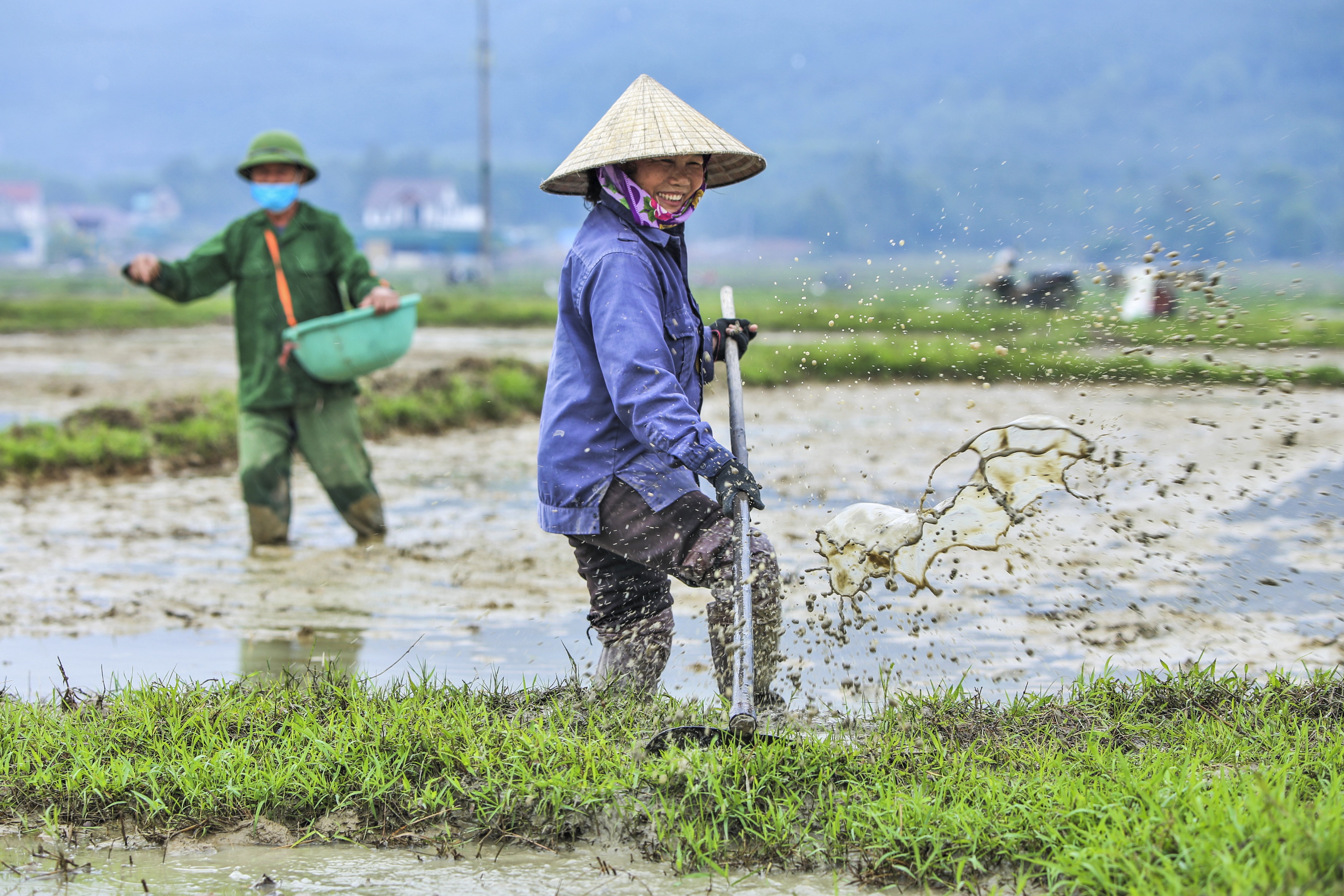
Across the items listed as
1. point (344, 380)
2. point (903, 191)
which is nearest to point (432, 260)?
point (903, 191)

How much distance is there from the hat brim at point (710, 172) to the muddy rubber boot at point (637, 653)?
1299mm

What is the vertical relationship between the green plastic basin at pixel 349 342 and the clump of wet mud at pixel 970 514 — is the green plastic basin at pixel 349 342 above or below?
above

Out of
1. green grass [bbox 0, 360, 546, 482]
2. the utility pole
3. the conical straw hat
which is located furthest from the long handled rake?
the utility pole

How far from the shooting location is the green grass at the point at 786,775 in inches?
102

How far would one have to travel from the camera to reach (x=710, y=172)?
3875mm

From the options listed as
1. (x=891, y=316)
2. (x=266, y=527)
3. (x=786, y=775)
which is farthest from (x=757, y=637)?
(x=891, y=316)

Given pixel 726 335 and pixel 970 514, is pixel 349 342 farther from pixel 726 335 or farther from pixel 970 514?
pixel 970 514

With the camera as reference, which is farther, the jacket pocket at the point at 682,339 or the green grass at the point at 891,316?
the green grass at the point at 891,316

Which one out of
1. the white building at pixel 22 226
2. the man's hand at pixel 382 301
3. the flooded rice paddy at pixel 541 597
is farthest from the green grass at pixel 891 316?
the white building at pixel 22 226

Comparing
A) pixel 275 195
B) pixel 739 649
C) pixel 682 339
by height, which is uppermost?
pixel 275 195

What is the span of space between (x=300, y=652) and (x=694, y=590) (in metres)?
1.92

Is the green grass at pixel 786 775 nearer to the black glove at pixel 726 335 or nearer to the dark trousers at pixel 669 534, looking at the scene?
the dark trousers at pixel 669 534

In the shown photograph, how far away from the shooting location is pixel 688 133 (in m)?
3.34

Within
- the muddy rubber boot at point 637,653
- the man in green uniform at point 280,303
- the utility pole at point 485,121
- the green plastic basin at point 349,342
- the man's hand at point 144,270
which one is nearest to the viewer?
the muddy rubber boot at point 637,653
